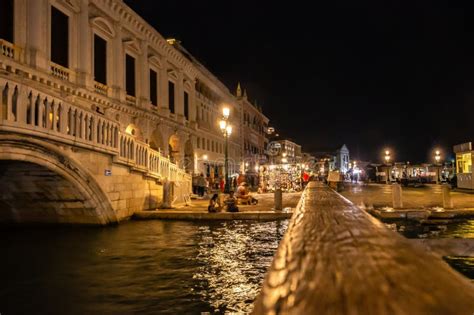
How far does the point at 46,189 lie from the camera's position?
12.4 meters

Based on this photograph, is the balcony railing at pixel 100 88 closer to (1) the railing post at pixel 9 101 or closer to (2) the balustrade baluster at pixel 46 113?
(2) the balustrade baluster at pixel 46 113

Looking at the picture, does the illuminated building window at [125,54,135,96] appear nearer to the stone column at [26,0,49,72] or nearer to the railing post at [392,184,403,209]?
the stone column at [26,0,49,72]

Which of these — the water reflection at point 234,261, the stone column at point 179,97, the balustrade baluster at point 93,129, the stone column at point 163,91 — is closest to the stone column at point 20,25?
the balustrade baluster at point 93,129

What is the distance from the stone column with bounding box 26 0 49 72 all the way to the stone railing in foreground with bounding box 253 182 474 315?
1591 cm

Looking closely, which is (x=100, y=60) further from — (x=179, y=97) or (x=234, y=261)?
(x=234, y=261)

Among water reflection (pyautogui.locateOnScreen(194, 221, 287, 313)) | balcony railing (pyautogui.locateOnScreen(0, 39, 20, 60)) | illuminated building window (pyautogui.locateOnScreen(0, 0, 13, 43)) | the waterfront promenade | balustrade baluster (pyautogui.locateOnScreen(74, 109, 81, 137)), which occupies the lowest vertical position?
water reflection (pyautogui.locateOnScreen(194, 221, 287, 313))

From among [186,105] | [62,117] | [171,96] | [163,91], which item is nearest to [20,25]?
[62,117]

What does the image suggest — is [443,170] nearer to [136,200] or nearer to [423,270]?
[136,200]

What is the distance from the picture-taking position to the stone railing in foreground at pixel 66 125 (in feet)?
29.3

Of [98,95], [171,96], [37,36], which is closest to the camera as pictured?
[37,36]

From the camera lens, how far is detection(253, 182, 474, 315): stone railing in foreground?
76cm

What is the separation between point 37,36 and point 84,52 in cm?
344

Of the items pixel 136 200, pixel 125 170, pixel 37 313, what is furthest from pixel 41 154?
pixel 37 313

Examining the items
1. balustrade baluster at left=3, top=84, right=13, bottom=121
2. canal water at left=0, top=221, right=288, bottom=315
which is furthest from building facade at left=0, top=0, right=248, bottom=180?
canal water at left=0, top=221, right=288, bottom=315
